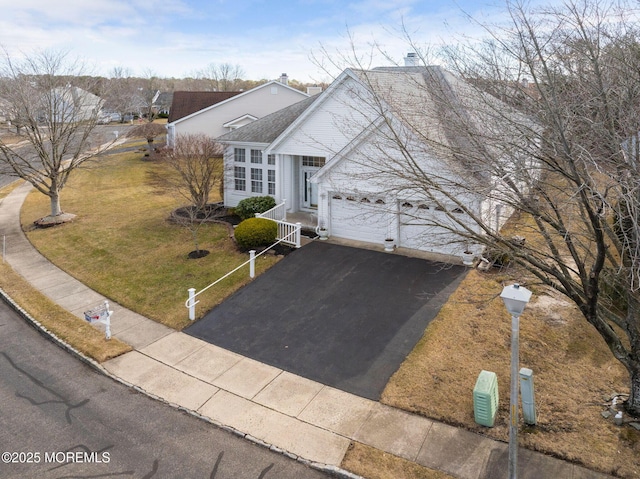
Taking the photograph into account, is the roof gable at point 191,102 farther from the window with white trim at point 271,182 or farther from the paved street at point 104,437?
the paved street at point 104,437

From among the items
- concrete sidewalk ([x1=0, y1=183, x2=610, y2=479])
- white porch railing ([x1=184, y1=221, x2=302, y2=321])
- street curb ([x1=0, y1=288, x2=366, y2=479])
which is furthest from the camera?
white porch railing ([x1=184, y1=221, x2=302, y2=321])

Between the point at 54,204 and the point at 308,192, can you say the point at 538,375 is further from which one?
the point at 54,204

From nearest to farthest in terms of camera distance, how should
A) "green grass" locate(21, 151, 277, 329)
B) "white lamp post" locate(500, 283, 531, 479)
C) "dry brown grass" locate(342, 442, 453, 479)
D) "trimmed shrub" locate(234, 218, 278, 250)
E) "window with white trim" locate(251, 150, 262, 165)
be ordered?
"white lamp post" locate(500, 283, 531, 479) → "dry brown grass" locate(342, 442, 453, 479) → "green grass" locate(21, 151, 277, 329) → "trimmed shrub" locate(234, 218, 278, 250) → "window with white trim" locate(251, 150, 262, 165)

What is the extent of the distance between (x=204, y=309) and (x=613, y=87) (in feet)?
36.1

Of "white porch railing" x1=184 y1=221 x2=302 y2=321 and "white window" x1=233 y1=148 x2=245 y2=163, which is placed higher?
"white window" x1=233 y1=148 x2=245 y2=163

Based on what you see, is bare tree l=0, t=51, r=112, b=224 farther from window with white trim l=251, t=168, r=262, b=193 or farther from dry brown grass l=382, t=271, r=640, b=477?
dry brown grass l=382, t=271, r=640, b=477

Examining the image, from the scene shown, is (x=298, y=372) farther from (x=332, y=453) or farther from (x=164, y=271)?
(x=164, y=271)

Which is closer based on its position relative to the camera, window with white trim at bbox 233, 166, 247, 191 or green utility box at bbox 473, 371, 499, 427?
green utility box at bbox 473, 371, 499, 427

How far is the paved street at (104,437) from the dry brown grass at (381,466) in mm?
609

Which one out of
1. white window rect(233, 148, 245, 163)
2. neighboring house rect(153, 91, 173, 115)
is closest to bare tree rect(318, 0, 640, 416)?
white window rect(233, 148, 245, 163)

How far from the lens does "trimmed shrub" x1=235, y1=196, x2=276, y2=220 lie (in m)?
20.5

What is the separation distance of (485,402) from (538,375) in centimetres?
240

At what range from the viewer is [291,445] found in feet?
26.2

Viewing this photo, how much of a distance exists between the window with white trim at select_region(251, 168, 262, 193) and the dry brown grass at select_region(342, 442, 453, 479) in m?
16.7
